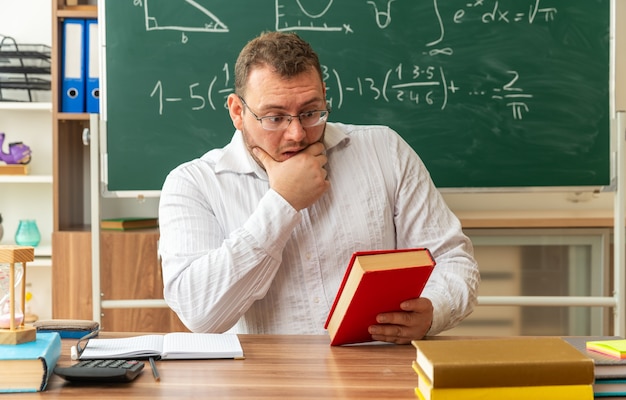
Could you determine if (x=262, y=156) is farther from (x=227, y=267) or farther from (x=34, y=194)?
→ (x=34, y=194)

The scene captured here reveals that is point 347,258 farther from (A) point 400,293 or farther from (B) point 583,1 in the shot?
(B) point 583,1

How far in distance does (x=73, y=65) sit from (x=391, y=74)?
120 centimetres

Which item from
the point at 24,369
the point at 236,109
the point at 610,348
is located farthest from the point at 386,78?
the point at 24,369

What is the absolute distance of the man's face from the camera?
1.71 meters

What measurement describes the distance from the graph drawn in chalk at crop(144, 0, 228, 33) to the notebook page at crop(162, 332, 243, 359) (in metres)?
1.53

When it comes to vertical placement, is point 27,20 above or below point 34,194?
above

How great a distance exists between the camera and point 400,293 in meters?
1.38

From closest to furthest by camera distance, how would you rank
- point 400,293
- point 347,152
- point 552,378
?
point 552,378 → point 400,293 → point 347,152

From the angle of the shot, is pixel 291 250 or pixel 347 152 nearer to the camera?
pixel 291 250

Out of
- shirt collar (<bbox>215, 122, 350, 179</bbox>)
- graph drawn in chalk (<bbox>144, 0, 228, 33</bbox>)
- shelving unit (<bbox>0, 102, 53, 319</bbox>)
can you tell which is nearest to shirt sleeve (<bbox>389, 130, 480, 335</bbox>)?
shirt collar (<bbox>215, 122, 350, 179</bbox>)

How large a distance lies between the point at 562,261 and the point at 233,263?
5.88ft

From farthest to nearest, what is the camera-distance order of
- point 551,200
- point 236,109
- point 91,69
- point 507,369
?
point 551,200 → point 91,69 → point 236,109 → point 507,369

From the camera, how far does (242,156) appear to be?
73.5 inches

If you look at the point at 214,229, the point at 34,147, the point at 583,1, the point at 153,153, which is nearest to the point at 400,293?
the point at 214,229
